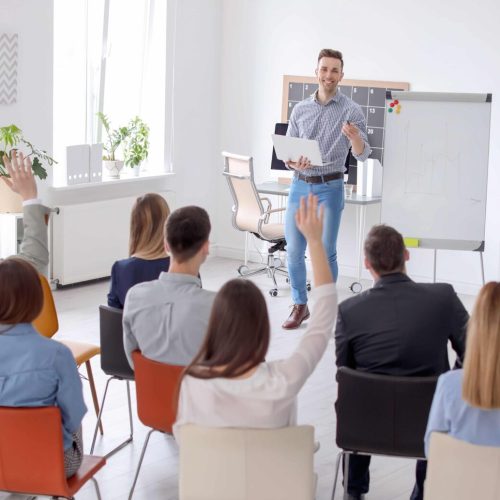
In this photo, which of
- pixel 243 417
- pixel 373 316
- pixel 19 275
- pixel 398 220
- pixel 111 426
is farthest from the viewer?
pixel 398 220

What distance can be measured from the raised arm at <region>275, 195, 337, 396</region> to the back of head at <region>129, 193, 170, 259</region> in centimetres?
119

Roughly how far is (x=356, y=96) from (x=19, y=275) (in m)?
5.67

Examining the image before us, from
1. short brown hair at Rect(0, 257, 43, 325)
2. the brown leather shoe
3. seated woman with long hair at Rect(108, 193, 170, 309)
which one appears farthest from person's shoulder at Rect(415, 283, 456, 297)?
the brown leather shoe

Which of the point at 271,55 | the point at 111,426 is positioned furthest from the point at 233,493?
the point at 271,55

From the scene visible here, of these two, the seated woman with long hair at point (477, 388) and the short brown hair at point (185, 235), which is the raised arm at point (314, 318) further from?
the short brown hair at point (185, 235)

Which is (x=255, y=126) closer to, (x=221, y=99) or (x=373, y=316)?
(x=221, y=99)

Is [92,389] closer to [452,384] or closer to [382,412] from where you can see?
[382,412]

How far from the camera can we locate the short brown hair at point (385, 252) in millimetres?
3406

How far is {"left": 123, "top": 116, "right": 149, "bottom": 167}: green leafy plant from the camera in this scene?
8195mm

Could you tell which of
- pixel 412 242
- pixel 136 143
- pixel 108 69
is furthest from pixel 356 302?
pixel 108 69

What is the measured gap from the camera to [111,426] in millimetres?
4727

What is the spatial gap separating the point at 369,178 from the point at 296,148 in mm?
1529

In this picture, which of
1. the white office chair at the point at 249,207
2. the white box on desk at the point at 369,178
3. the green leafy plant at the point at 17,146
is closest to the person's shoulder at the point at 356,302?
the green leafy plant at the point at 17,146

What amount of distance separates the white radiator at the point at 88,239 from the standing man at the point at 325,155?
1.93 m
